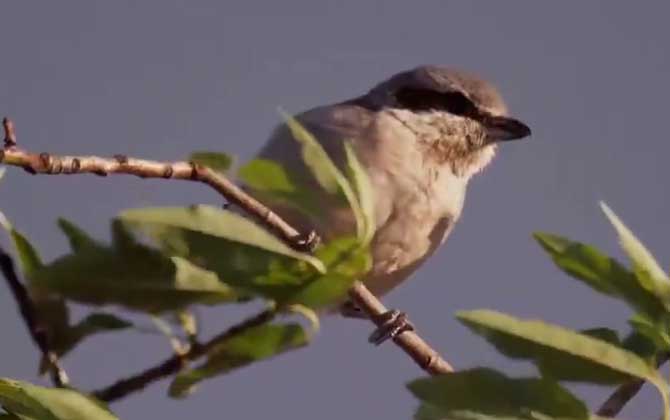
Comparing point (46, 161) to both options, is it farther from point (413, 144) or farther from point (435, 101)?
point (435, 101)

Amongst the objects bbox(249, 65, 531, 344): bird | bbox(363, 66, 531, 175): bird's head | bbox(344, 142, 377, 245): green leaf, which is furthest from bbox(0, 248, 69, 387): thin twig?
bbox(363, 66, 531, 175): bird's head

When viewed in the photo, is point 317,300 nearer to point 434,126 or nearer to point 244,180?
point 244,180

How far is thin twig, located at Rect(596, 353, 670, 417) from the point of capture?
0.46 m

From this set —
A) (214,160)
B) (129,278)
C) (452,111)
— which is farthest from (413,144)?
(129,278)

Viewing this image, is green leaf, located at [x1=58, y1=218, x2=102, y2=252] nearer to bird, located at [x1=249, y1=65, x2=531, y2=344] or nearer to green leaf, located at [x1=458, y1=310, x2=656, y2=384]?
green leaf, located at [x1=458, y1=310, x2=656, y2=384]

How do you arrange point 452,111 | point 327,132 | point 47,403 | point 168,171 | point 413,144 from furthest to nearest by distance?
point 452,111 < point 413,144 < point 327,132 < point 168,171 < point 47,403

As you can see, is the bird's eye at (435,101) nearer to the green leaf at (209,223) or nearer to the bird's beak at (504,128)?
the bird's beak at (504,128)

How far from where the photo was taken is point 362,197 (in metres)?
0.44

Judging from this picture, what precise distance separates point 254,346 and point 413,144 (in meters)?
1.19

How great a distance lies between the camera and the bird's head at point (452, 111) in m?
1.68

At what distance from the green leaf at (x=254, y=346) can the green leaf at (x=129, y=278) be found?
2 cm

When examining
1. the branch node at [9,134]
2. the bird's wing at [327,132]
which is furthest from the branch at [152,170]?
the bird's wing at [327,132]

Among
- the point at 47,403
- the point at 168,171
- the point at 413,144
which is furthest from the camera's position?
the point at 413,144

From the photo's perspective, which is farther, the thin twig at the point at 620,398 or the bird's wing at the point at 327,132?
the bird's wing at the point at 327,132
